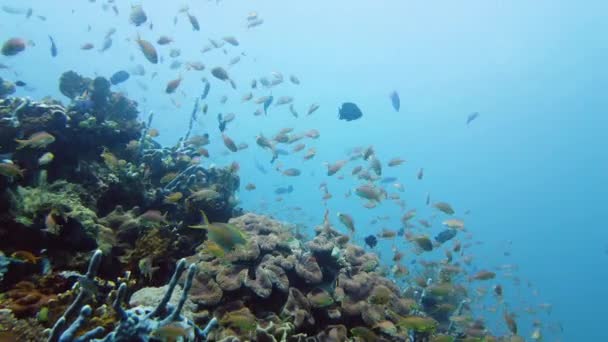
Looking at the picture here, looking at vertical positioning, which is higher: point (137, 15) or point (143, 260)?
point (137, 15)

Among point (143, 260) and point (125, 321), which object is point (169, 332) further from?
point (143, 260)

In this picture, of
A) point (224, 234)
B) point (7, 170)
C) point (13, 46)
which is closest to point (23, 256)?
point (7, 170)

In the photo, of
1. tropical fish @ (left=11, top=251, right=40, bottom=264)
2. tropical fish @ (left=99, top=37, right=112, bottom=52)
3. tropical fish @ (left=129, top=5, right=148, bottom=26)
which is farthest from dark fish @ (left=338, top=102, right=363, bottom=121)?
tropical fish @ (left=99, top=37, right=112, bottom=52)

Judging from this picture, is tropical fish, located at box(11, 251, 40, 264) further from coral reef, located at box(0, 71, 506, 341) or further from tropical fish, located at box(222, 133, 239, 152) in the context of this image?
tropical fish, located at box(222, 133, 239, 152)

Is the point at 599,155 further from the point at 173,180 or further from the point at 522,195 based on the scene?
the point at 173,180

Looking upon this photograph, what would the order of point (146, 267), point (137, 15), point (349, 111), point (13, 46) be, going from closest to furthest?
point (146, 267)
point (13, 46)
point (349, 111)
point (137, 15)

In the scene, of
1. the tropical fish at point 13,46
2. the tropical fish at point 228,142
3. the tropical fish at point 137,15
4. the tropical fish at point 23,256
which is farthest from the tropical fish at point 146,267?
the tropical fish at point 137,15

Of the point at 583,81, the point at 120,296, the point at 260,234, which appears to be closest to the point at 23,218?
the point at 120,296

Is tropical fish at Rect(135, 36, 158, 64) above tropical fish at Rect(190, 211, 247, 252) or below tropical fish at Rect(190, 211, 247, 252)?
above

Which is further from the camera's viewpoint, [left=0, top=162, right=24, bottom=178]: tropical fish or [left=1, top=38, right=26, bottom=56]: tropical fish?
[left=1, top=38, right=26, bottom=56]: tropical fish

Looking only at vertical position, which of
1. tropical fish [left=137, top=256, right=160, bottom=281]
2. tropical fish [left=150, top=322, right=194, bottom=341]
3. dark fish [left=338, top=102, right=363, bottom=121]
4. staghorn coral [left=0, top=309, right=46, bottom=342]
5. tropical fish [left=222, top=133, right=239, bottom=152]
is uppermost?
dark fish [left=338, top=102, right=363, bottom=121]

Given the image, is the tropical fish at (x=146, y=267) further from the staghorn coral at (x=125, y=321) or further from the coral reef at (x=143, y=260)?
the staghorn coral at (x=125, y=321)

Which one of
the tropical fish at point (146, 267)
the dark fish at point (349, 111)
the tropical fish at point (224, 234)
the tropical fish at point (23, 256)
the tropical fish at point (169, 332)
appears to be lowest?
the tropical fish at point (169, 332)

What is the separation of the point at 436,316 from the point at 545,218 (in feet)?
481
